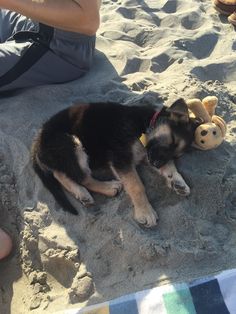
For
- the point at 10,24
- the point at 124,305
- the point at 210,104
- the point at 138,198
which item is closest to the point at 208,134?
the point at 210,104

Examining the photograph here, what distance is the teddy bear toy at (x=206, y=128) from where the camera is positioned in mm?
3309

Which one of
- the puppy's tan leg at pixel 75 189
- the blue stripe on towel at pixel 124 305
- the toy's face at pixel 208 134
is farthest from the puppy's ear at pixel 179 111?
the blue stripe on towel at pixel 124 305

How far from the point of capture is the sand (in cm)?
288

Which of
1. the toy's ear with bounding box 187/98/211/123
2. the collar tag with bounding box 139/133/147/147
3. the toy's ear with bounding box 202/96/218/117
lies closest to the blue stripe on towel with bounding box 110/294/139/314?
the collar tag with bounding box 139/133/147/147

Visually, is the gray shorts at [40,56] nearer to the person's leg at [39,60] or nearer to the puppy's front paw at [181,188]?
the person's leg at [39,60]

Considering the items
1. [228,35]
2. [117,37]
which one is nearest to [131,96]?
[117,37]

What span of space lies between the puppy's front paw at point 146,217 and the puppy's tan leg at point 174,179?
24 centimetres

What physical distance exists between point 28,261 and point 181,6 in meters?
3.72

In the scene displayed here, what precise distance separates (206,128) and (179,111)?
226 mm

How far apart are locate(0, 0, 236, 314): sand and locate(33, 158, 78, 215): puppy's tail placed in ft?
0.18

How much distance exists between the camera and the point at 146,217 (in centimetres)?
304

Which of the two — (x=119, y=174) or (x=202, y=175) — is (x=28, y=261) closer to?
(x=119, y=174)

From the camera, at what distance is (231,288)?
8.72 feet

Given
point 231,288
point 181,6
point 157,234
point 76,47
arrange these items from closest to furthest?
point 231,288 → point 157,234 → point 76,47 → point 181,6
